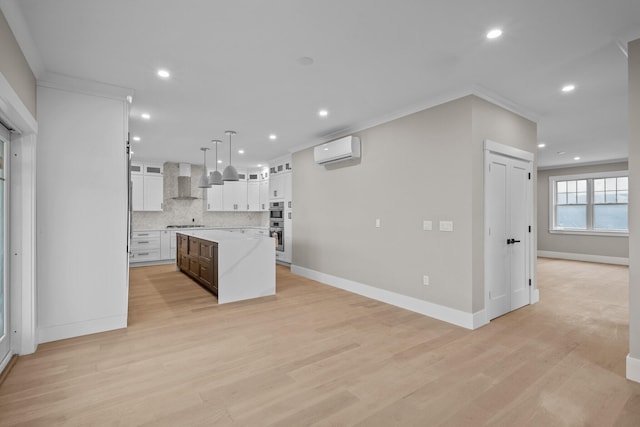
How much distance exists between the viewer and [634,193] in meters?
2.35

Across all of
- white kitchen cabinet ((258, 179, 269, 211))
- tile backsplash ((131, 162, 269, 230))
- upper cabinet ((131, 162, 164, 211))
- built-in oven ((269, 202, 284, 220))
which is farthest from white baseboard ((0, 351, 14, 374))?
white kitchen cabinet ((258, 179, 269, 211))

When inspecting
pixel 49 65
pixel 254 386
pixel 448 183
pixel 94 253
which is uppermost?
Result: pixel 49 65

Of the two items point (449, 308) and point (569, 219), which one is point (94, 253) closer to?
point (449, 308)

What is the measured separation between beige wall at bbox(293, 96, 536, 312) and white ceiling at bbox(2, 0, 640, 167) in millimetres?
302

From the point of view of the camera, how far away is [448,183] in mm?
3674

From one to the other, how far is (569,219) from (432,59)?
28.0 ft

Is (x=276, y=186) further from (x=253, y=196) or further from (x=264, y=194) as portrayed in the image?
(x=253, y=196)

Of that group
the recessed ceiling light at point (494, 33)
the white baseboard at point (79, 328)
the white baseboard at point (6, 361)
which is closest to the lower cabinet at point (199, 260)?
the white baseboard at point (79, 328)

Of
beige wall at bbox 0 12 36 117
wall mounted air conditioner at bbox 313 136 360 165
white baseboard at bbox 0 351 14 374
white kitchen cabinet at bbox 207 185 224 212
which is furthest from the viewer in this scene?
white kitchen cabinet at bbox 207 185 224 212

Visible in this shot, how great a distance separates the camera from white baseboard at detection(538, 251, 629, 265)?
7697mm

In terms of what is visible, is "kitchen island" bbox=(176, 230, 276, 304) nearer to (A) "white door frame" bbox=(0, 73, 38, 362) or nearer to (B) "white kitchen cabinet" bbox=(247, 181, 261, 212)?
(A) "white door frame" bbox=(0, 73, 38, 362)

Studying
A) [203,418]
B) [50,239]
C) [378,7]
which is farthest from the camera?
[50,239]

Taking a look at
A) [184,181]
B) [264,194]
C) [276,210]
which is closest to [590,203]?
[276,210]

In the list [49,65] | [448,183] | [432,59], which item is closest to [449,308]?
[448,183]
